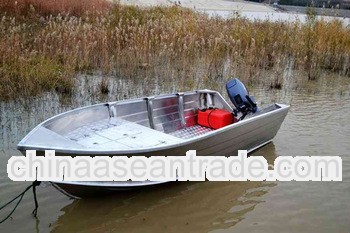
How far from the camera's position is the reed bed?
8.44m

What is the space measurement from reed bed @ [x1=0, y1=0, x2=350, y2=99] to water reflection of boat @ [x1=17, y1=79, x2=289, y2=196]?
2.50 meters

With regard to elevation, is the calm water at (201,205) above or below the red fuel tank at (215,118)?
below

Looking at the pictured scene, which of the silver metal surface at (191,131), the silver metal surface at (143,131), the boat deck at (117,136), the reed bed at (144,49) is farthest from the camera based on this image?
the reed bed at (144,49)

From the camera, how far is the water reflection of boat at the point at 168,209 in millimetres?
4320

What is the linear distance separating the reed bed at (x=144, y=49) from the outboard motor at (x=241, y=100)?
293 centimetres

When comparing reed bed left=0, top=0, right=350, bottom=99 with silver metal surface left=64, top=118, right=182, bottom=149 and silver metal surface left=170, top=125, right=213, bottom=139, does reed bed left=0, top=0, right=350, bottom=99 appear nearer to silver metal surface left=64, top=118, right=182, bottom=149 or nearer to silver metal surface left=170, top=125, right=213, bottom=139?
silver metal surface left=170, top=125, right=213, bottom=139

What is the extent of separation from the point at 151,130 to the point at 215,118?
170 cm

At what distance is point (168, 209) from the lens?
468 centimetres

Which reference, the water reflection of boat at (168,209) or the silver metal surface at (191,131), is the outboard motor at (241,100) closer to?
the silver metal surface at (191,131)

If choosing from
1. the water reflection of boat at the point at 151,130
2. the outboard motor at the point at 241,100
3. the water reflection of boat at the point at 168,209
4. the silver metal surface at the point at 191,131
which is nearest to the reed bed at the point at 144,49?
the water reflection of boat at the point at 151,130

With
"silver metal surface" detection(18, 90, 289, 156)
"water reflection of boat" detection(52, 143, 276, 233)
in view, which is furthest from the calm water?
"silver metal surface" detection(18, 90, 289, 156)

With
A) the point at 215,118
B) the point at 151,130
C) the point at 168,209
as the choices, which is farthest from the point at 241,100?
the point at 168,209

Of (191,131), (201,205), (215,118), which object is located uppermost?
(215,118)

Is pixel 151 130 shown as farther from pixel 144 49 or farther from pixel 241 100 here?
pixel 144 49
